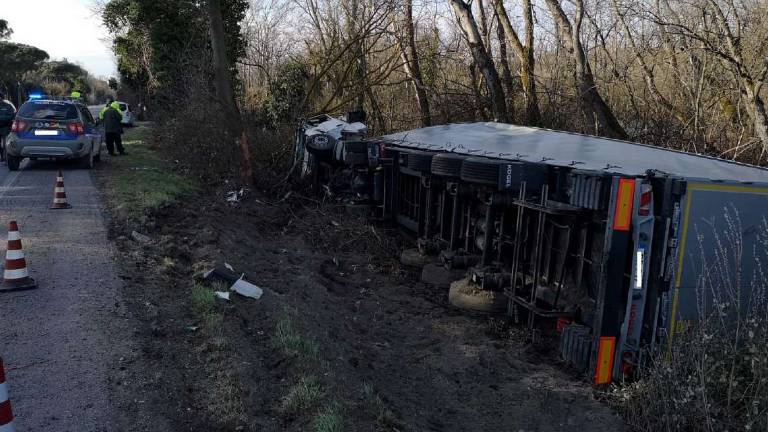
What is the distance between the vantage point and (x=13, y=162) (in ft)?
45.6

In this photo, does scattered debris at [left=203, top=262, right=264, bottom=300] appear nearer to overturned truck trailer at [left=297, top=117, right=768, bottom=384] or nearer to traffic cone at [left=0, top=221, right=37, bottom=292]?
traffic cone at [left=0, top=221, right=37, bottom=292]

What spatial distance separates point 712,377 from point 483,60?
34.7 feet

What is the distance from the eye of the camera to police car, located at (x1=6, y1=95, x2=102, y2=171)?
13.6 metres

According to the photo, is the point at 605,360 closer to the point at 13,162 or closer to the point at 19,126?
the point at 19,126

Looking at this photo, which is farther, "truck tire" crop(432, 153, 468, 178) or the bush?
"truck tire" crop(432, 153, 468, 178)

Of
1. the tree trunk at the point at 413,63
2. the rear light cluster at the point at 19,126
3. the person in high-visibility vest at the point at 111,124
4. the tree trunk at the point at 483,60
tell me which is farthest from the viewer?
the tree trunk at the point at 413,63

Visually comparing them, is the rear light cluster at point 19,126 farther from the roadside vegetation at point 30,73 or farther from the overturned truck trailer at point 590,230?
the roadside vegetation at point 30,73

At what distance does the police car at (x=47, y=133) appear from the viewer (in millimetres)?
13594

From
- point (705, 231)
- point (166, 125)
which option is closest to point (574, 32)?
point (705, 231)

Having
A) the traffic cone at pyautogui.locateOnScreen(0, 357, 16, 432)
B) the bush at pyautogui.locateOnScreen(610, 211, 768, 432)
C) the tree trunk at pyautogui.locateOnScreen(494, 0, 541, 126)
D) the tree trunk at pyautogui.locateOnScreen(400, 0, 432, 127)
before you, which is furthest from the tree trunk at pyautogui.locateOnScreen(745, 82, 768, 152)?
the traffic cone at pyautogui.locateOnScreen(0, 357, 16, 432)

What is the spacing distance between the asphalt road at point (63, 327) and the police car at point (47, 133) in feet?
15.3

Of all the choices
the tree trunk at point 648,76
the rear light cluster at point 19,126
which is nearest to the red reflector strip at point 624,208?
the tree trunk at point 648,76

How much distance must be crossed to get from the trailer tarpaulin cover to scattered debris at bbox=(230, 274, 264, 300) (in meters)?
3.26

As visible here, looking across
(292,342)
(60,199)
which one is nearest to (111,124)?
(60,199)
